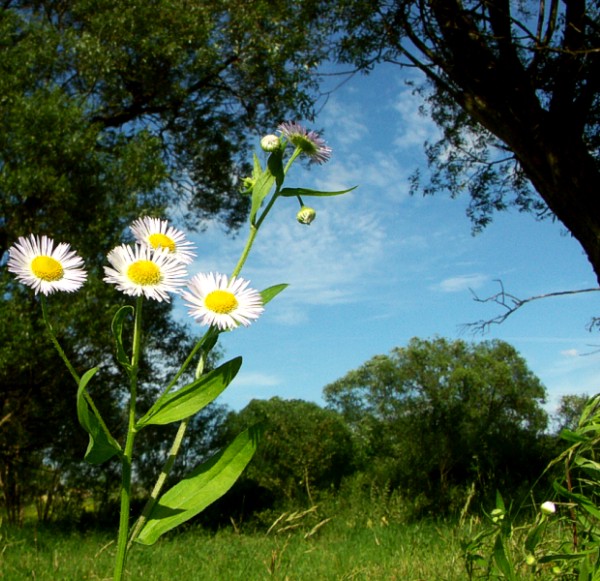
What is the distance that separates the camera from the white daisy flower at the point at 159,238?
1.16 m

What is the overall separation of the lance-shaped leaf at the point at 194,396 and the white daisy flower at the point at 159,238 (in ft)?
0.74

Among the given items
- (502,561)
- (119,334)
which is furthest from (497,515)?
(119,334)

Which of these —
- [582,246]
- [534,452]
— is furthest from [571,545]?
[534,452]

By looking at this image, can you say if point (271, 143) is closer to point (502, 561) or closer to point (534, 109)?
point (502, 561)

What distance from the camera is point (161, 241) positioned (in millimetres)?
1177

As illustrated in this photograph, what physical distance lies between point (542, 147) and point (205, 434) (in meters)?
4.59

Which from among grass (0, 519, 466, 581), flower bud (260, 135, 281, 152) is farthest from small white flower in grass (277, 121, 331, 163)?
grass (0, 519, 466, 581)

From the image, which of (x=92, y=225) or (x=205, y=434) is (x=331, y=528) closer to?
(x=205, y=434)

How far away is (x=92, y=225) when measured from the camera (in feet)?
18.5

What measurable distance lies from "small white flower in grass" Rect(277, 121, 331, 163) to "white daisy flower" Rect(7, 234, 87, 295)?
485 millimetres

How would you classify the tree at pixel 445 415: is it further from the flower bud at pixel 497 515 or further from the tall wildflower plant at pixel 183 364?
the tall wildflower plant at pixel 183 364

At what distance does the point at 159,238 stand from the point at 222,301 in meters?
0.21

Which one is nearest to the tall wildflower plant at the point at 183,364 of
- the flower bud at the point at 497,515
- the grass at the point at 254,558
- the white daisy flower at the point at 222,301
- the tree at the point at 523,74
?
the white daisy flower at the point at 222,301

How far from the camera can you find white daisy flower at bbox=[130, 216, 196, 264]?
3.81 ft
